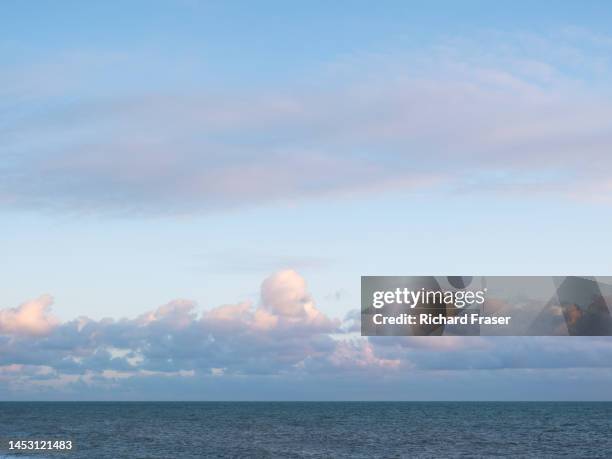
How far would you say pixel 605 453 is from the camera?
313 feet

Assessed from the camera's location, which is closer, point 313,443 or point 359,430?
point 313,443

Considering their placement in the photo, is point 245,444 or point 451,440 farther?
point 451,440

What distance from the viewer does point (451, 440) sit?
112 metres

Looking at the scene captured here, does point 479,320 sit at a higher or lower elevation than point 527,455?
higher

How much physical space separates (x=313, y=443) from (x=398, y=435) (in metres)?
23.4

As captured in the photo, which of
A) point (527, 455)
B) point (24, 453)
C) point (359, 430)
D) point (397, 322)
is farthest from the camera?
point (359, 430)

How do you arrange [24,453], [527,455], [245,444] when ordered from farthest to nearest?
[245,444] → [527,455] → [24,453]

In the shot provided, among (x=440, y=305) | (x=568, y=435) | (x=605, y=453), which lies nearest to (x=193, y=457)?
(x=440, y=305)

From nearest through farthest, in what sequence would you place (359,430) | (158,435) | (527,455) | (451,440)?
(527,455) < (451,440) < (158,435) < (359,430)

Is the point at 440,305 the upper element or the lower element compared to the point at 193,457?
upper

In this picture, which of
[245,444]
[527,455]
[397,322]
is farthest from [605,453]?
[397,322]

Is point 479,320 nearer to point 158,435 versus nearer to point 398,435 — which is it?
point 398,435

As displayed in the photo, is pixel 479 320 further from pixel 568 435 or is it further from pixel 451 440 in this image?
pixel 568 435

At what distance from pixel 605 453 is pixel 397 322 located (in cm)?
5501
